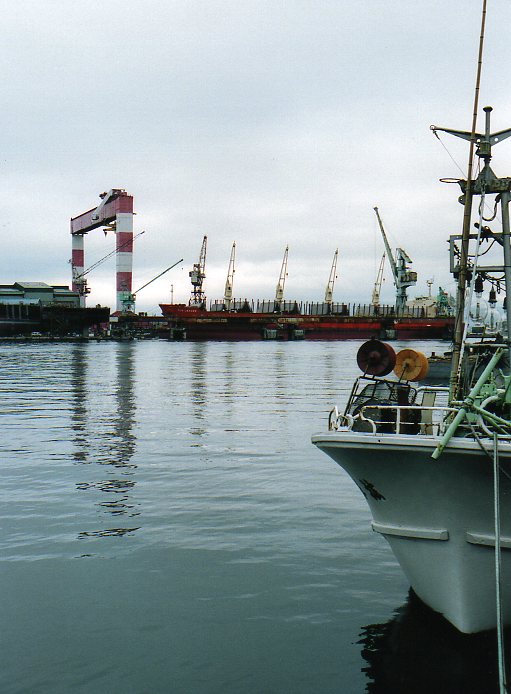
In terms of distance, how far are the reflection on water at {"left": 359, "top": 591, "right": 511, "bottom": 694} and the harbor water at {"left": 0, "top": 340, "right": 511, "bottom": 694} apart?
0.9 inches

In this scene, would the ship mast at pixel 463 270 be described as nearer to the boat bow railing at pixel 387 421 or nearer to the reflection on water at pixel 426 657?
the boat bow railing at pixel 387 421

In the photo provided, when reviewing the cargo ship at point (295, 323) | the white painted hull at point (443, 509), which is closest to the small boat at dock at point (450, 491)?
the white painted hull at point (443, 509)

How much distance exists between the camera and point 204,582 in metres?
11.0

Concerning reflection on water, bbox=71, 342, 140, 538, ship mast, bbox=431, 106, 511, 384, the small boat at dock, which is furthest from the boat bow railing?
reflection on water, bbox=71, 342, 140, 538

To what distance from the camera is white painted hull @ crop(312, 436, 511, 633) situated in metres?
8.49

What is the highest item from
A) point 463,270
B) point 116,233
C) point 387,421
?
point 116,233

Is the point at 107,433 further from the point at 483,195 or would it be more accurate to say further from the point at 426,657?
the point at 426,657

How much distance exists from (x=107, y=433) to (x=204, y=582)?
16.6 m

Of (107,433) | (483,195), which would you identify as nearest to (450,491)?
(483,195)

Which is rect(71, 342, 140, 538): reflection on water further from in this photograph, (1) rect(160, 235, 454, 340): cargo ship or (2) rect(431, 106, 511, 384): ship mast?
(1) rect(160, 235, 454, 340): cargo ship

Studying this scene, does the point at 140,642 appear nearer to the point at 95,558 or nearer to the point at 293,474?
the point at 95,558

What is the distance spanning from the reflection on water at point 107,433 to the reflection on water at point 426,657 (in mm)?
6140

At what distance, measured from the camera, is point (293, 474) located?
19.2 metres

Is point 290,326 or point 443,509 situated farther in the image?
point 290,326
